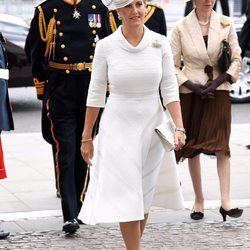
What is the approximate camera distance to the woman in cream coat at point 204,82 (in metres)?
7.67

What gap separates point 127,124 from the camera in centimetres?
618

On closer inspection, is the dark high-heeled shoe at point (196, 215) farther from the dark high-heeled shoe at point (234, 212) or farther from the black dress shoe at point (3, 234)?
the black dress shoe at point (3, 234)

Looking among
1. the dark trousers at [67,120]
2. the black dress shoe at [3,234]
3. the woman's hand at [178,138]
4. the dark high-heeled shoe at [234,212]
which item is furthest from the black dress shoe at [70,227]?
the woman's hand at [178,138]

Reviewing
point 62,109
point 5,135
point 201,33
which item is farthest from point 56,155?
point 5,135

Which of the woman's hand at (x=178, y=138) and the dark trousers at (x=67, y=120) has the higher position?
the woman's hand at (x=178, y=138)

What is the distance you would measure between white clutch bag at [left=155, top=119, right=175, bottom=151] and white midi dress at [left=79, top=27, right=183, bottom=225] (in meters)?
0.10

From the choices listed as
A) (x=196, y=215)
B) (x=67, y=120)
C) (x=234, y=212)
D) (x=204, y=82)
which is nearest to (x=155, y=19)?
(x=204, y=82)

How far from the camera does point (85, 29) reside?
7.56m

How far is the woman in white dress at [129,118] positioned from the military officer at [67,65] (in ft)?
4.06

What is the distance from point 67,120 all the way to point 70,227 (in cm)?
85

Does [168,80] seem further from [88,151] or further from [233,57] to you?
[233,57]

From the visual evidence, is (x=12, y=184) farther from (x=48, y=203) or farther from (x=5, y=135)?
(x=5, y=135)

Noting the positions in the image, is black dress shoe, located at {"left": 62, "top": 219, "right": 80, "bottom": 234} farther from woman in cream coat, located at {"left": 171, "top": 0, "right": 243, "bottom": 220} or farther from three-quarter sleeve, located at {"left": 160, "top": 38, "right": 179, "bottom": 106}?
three-quarter sleeve, located at {"left": 160, "top": 38, "right": 179, "bottom": 106}

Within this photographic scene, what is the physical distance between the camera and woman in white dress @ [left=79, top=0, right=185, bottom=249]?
240 inches
